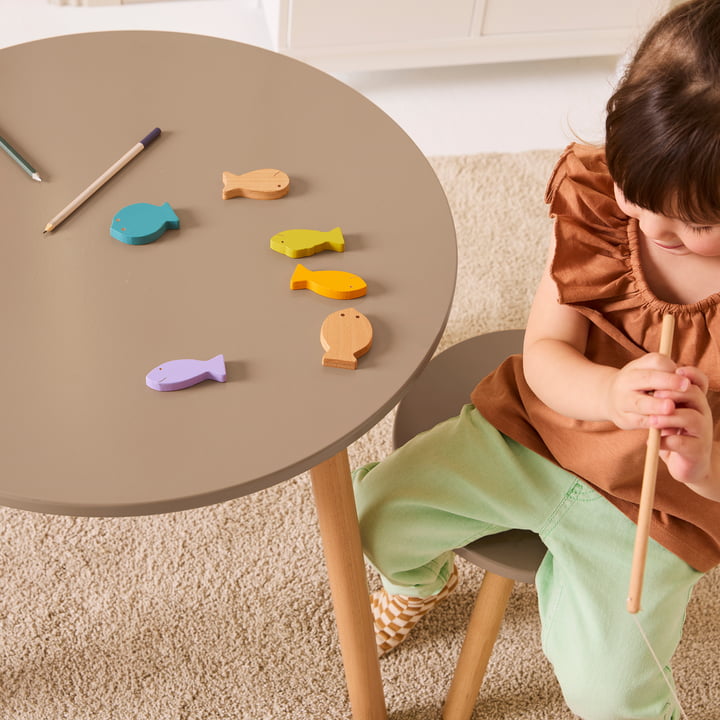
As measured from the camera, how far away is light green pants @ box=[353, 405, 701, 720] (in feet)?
2.82

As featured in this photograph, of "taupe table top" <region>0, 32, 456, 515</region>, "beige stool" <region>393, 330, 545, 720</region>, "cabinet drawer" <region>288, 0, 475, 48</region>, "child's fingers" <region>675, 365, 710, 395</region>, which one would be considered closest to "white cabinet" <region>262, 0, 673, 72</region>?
"cabinet drawer" <region>288, 0, 475, 48</region>

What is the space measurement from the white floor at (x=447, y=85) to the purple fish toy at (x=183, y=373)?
137 cm

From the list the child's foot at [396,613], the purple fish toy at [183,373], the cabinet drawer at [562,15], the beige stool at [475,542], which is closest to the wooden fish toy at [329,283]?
the purple fish toy at [183,373]

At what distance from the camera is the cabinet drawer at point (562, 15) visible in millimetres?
2127

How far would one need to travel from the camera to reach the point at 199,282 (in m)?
0.80

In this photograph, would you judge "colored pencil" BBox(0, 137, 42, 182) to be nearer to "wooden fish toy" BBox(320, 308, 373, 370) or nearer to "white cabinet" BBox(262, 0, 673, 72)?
"wooden fish toy" BBox(320, 308, 373, 370)

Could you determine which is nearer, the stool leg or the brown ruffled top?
the brown ruffled top

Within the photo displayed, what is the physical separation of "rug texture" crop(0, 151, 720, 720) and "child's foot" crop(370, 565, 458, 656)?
1.7 inches

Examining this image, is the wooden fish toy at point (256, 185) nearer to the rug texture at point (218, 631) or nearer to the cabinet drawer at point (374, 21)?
the rug texture at point (218, 631)

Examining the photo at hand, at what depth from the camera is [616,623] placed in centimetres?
85

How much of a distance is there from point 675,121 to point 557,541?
16.0 inches

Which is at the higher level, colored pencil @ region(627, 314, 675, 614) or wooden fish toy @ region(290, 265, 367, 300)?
wooden fish toy @ region(290, 265, 367, 300)

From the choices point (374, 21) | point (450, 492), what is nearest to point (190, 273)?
point (450, 492)

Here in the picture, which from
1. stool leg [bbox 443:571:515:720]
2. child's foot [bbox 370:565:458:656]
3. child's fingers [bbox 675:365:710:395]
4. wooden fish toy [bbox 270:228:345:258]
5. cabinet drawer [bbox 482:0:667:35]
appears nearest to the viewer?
child's fingers [bbox 675:365:710:395]
